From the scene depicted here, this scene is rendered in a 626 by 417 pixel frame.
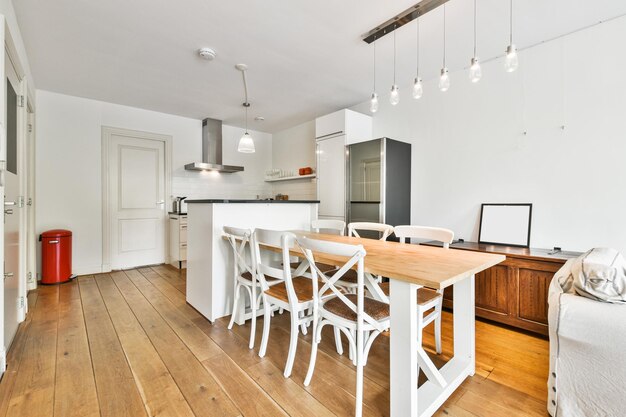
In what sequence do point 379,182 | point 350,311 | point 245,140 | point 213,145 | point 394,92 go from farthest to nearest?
point 213,145, point 379,182, point 245,140, point 394,92, point 350,311

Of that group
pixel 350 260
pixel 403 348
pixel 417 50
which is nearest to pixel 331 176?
pixel 417 50

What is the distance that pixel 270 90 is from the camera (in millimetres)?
3912

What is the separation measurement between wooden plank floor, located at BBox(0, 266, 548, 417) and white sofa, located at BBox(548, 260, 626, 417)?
22 cm

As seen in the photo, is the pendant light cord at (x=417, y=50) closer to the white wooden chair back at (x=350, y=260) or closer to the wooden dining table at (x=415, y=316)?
the wooden dining table at (x=415, y=316)

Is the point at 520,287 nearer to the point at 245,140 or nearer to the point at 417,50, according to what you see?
the point at 417,50

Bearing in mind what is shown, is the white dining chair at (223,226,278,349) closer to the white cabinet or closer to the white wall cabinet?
the white wall cabinet

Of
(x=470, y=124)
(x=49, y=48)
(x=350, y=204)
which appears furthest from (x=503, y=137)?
A: (x=49, y=48)

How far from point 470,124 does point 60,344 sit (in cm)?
425

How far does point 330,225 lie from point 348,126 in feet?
5.58

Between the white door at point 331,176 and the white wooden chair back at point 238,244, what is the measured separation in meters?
1.89

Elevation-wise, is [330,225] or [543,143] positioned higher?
[543,143]

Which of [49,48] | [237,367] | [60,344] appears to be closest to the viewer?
[237,367]

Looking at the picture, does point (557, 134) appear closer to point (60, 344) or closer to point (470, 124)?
point (470, 124)

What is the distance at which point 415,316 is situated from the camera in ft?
4.27
